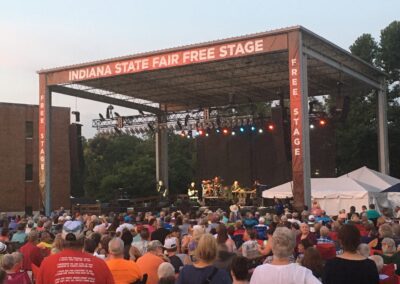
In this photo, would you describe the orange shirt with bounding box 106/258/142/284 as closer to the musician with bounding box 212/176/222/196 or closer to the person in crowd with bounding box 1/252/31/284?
the person in crowd with bounding box 1/252/31/284

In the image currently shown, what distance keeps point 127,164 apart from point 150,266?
44418 millimetres

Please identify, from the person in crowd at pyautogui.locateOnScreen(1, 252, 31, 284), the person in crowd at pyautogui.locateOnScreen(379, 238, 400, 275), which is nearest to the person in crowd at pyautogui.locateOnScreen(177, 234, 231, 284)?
the person in crowd at pyautogui.locateOnScreen(1, 252, 31, 284)

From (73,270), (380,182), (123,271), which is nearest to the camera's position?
(73,270)

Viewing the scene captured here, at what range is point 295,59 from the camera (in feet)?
66.9

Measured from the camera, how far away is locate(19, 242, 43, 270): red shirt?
686 centimetres

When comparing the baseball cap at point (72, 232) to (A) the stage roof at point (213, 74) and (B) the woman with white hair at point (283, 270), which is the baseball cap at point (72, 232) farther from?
(A) the stage roof at point (213, 74)

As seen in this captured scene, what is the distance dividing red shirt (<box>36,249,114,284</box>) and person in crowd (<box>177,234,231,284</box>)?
51 centimetres

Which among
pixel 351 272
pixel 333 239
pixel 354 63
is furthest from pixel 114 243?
pixel 354 63

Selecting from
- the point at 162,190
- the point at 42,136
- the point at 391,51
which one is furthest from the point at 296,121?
the point at 391,51

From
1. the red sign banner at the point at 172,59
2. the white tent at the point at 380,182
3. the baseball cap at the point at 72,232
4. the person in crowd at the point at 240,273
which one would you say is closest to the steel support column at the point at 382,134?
the white tent at the point at 380,182

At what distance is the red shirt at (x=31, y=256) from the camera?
686cm

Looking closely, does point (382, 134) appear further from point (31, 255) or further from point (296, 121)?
point (31, 255)

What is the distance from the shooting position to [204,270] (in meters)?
3.71

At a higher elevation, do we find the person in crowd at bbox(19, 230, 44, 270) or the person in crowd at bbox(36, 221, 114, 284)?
the person in crowd at bbox(36, 221, 114, 284)
